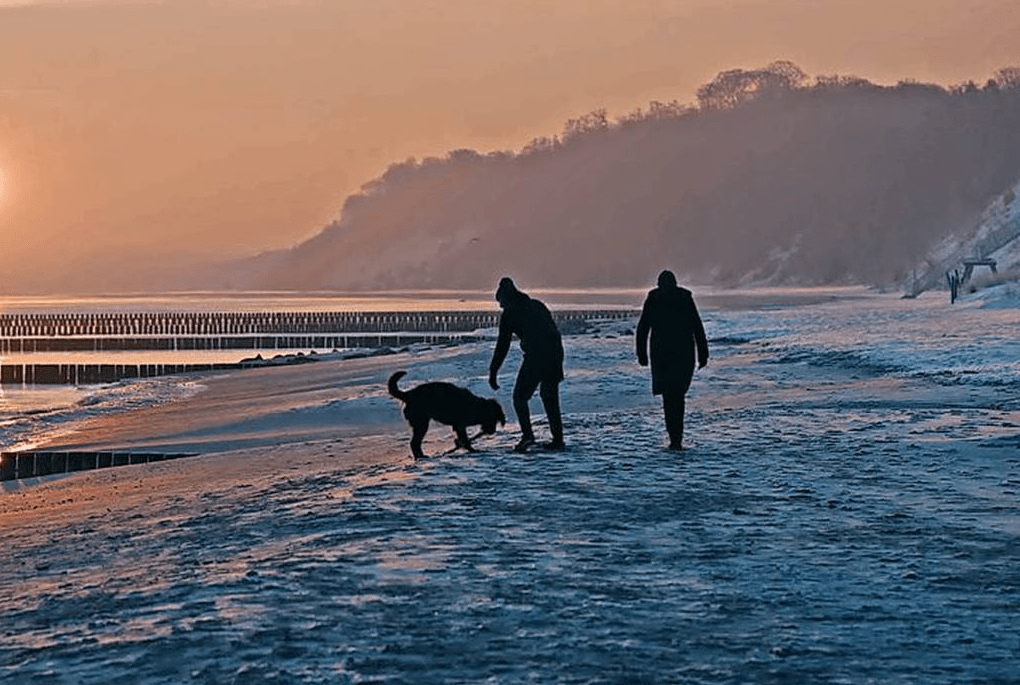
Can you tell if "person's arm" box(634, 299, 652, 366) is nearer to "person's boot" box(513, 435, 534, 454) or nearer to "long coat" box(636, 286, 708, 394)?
"long coat" box(636, 286, 708, 394)

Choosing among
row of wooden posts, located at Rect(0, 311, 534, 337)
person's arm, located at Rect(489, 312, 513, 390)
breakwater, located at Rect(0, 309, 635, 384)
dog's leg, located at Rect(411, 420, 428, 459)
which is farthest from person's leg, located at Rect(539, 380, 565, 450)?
row of wooden posts, located at Rect(0, 311, 534, 337)

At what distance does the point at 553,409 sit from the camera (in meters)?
16.0

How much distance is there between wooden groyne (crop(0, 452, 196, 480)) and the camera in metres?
22.9

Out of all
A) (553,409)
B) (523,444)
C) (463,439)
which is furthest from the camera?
(463,439)

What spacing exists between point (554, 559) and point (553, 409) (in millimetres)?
6006

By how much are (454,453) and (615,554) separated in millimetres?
6593

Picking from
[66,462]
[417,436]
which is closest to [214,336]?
[66,462]

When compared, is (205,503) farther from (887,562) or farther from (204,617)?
(887,562)

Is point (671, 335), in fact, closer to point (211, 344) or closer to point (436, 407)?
point (436, 407)

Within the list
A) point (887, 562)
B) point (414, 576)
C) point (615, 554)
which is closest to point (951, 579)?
point (887, 562)

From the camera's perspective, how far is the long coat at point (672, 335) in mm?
15727

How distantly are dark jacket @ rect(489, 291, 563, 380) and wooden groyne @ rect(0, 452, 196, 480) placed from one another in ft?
29.3

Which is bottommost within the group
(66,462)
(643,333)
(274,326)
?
(274,326)

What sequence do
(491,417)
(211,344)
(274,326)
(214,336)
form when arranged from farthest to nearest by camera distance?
(274,326), (214,336), (211,344), (491,417)
